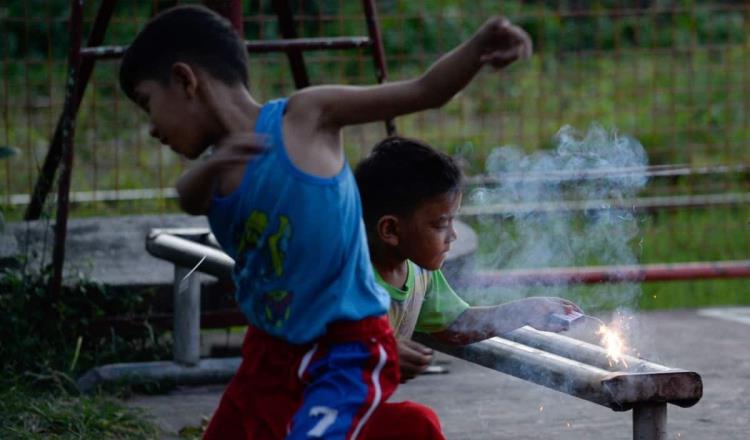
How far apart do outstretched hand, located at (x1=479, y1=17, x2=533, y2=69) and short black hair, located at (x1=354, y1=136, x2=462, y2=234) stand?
718mm

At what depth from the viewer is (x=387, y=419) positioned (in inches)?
110

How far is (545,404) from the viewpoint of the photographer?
15.3ft

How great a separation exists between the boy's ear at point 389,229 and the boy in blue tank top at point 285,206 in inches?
16.8

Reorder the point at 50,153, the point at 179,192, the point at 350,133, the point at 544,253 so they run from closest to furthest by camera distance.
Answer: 1. the point at 179,192
2. the point at 544,253
3. the point at 50,153
4. the point at 350,133

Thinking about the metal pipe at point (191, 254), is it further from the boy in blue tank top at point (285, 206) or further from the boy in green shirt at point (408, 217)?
the boy in blue tank top at point (285, 206)

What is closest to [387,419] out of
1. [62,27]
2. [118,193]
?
[118,193]

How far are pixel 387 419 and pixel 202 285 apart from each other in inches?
99.7

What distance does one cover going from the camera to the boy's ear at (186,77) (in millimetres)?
2539

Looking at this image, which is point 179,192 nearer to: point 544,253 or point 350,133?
point 544,253

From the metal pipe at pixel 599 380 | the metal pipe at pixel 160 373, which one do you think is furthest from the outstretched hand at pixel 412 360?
the metal pipe at pixel 160 373

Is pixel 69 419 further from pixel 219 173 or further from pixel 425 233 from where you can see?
pixel 219 173

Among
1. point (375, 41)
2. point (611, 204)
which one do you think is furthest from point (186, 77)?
point (611, 204)

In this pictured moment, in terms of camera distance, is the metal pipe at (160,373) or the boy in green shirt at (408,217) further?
the metal pipe at (160,373)

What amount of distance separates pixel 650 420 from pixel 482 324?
68cm
